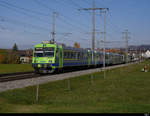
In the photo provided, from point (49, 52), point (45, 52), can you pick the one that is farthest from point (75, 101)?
point (45, 52)

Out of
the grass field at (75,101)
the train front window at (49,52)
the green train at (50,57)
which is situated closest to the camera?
the grass field at (75,101)

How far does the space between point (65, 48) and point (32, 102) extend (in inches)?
791

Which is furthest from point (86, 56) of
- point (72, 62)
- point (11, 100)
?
point (11, 100)

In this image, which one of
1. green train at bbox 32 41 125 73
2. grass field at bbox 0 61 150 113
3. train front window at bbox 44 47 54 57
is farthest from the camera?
train front window at bbox 44 47 54 57

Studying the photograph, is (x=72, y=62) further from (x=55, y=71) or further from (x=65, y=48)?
(x=55, y=71)

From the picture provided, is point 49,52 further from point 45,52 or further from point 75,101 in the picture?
point 75,101

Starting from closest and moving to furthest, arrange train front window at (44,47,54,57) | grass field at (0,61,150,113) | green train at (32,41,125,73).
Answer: grass field at (0,61,150,113)
green train at (32,41,125,73)
train front window at (44,47,54,57)

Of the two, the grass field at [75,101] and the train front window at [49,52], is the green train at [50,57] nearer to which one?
the train front window at [49,52]

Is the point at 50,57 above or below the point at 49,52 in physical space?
below

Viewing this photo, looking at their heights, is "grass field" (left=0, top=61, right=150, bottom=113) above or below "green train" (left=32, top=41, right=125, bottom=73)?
below

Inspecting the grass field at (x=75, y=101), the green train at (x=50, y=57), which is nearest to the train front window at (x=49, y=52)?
the green train at (x=50, y=57)

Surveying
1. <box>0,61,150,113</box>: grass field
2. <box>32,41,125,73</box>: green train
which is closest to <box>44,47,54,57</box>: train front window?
<box>32,41,125,73</box>: green train

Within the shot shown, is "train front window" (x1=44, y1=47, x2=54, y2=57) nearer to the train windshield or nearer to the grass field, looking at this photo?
the train windshield

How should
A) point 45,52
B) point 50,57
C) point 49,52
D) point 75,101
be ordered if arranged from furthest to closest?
1. point 45,52
2. point 49,52
3. point 50,57
4. point 75,101
